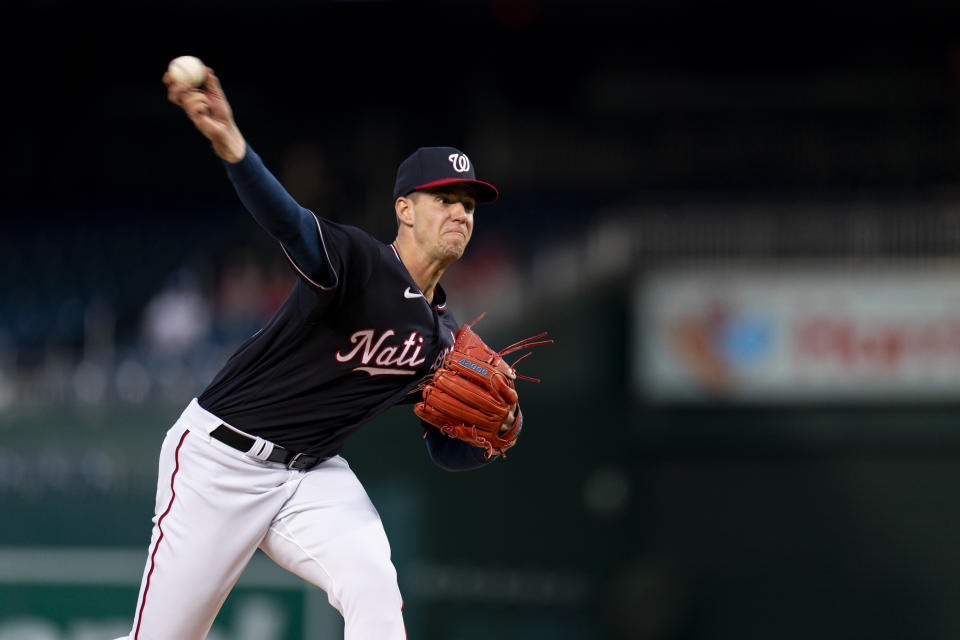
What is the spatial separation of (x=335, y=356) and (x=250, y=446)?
1.15 ft

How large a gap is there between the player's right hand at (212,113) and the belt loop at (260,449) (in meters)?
0.91

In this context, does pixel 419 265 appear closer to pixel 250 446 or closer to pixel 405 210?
pixel 405 210

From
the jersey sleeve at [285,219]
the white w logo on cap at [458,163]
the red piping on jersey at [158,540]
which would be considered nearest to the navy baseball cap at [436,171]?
the white w logo on cap at [458,163]

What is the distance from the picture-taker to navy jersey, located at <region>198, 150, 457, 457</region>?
311 cm

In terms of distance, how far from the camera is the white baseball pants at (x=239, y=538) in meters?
3.08

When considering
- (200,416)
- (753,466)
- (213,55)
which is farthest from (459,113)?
(200,416)

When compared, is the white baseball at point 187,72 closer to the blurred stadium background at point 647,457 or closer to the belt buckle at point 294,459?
the belt buckle at point 294,459

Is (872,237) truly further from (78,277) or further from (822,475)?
(78,277)

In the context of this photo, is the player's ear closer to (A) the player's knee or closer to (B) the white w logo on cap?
(B) the white w logo on cap

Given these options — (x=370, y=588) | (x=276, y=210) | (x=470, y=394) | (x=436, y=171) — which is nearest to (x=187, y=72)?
(x=276, y=210)

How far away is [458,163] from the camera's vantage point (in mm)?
3232

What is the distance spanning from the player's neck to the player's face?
0.03 meters

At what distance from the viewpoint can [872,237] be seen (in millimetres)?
7102

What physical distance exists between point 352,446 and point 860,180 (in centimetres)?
549
